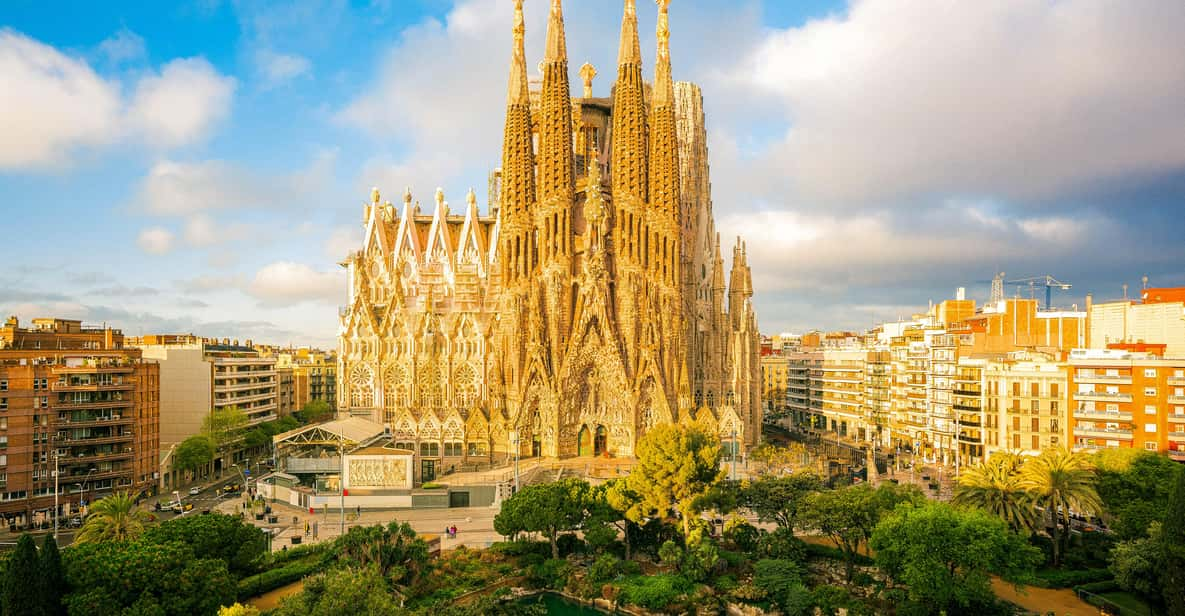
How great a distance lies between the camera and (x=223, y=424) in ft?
182

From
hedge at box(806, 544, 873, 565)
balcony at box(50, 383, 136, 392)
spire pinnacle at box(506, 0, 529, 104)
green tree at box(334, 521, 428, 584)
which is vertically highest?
spire pinnacle at box(506, 0, 529, 104)

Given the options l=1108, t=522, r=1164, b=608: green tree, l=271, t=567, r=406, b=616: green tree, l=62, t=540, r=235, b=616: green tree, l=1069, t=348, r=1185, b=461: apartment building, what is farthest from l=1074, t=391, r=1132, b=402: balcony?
l=62, t=540, r=235, b=616: green tree

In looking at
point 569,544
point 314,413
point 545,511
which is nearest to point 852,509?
point 545,511

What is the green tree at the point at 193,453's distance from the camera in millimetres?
50094

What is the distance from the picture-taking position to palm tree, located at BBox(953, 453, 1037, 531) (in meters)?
30.1

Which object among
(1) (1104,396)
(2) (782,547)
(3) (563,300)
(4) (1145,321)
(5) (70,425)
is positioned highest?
(3) (563,300)

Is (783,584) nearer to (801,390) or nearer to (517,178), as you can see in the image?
(517,178)

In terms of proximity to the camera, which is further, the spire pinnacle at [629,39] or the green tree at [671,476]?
the spire pinnacle at [629,39]

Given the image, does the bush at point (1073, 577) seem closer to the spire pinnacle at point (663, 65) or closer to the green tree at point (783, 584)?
the green tree at point (783, 584)

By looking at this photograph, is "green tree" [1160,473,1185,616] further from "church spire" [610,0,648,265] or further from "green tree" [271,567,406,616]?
"church spire" [610,0,648,265]

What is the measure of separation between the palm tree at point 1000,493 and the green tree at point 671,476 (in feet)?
33.4

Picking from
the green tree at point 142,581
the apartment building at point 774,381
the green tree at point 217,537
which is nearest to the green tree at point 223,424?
the green tree at point 217,537

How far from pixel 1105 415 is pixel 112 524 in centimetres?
4786

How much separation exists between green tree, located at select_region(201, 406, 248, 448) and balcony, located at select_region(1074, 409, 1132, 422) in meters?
56.1
